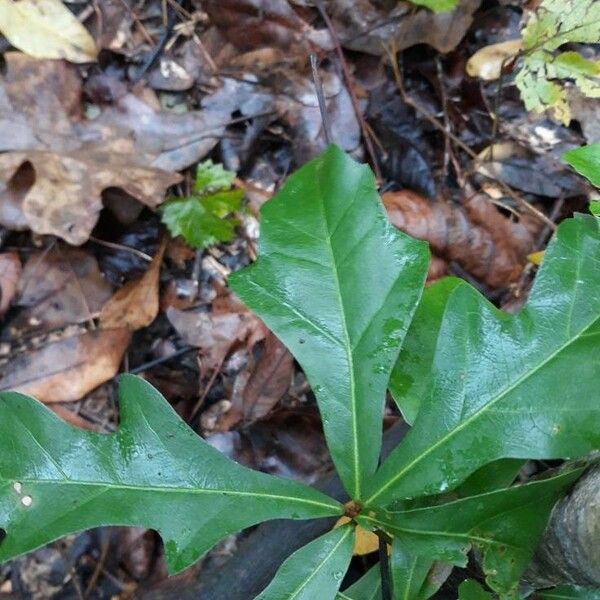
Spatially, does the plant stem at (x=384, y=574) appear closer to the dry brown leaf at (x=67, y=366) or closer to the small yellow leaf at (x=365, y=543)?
the small yellow leaf at (x=365, y=543)

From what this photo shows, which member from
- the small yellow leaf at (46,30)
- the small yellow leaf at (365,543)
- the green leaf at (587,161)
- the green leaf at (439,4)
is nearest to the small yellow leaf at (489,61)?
the green leaf at (439,4)

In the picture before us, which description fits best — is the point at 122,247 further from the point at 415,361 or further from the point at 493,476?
the point at 493,476

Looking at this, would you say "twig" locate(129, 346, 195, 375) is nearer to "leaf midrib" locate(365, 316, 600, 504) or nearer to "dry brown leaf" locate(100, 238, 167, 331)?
"dry brown leaf" locate(100, 238, 167, 331)

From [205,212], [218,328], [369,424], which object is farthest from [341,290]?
[205,212]

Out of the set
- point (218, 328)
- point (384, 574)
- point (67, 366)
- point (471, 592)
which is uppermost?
point (471, 592)

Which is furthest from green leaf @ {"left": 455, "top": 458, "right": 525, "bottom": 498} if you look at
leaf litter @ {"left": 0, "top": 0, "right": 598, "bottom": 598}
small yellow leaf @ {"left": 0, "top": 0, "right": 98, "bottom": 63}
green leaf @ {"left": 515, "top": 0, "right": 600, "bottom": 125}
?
small yellow leaf @ {"left": 0, "top": 0, "right": 98, "bottom": 63}

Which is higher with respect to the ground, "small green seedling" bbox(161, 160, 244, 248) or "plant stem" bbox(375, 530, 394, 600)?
"small green seedling" bbox(161, 160, 244, 248)
